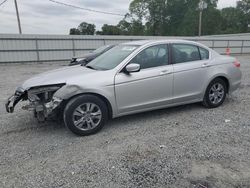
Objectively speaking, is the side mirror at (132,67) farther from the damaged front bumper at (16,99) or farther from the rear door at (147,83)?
the damaged front bumper at (16,99)

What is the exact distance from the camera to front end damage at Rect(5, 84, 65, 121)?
3350 mm

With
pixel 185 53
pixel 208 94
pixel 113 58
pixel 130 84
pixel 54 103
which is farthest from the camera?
pixel 208 94

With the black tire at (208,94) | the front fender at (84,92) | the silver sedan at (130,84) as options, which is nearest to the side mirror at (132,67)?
the silver sedan at (130,84)

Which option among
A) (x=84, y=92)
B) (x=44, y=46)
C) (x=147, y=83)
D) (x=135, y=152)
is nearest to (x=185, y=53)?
(x=147, y=83)

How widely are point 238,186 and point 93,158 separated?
71.1 inches

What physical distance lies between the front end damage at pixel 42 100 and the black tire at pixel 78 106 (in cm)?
18

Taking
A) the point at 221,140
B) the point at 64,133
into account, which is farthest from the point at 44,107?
the point at 221,140

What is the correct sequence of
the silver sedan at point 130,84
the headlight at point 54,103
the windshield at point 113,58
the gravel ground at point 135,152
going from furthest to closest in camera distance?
the windshield at point 113,58 → the silver sedan at point 130,84 → the headlight at point 54,103 → the gravel ground at point 135,152

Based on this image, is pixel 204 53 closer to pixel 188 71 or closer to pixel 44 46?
pixel 188 71

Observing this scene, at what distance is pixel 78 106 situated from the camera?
3428 millimetres

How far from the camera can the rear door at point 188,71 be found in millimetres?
4219

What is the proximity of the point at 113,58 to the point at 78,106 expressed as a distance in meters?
1.30

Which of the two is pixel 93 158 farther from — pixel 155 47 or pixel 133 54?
pixel 155 47

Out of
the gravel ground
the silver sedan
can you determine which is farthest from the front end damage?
the gravel ground
